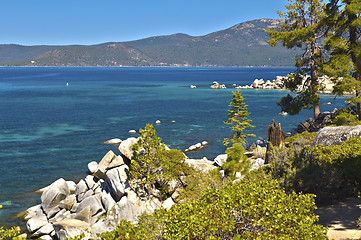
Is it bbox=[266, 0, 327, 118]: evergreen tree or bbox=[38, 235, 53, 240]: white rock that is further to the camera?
bbox=[266, 0, 327, 118]: evergreen tree

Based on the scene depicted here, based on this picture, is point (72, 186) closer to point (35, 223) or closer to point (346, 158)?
point (35, 223)

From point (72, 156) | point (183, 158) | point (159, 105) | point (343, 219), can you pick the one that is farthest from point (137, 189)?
point (159, 105)

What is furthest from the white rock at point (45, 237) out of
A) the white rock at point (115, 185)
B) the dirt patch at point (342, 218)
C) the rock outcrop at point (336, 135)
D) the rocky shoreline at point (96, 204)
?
the rock outcrop at point (336, 135)

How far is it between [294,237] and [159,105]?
77126 millimetres

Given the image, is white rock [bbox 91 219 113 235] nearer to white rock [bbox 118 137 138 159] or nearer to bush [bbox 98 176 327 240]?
white rock [bbox 118 137 138 159]

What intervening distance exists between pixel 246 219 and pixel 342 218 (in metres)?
6.51

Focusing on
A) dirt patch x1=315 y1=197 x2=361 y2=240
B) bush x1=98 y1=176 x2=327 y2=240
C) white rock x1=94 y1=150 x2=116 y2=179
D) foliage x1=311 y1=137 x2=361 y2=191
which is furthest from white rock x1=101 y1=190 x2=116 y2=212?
dirt patch x1=315 y1=197 x2=361 y2=240

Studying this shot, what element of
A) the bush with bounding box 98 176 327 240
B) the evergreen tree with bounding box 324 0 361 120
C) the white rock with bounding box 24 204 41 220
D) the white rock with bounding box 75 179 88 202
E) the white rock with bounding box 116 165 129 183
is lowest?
the white rock with bounding box 24 204 41 220

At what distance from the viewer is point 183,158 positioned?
25.1 meters

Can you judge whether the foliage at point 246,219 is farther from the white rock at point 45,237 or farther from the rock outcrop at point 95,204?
the white rock at point 45,237

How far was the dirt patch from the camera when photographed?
10.7 metres

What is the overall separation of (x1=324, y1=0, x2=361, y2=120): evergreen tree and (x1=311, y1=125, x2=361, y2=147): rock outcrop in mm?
6011

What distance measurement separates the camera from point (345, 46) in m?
25.5

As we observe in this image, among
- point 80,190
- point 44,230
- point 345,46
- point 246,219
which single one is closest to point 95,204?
point 80,190
